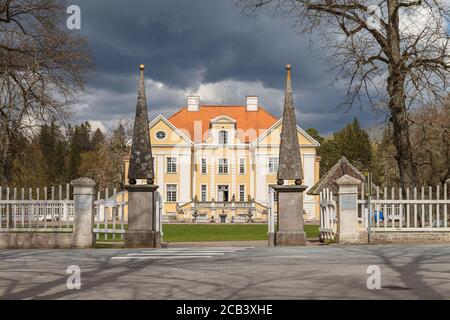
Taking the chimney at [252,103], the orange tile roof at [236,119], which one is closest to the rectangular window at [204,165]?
the orange tile roof at [236,119]

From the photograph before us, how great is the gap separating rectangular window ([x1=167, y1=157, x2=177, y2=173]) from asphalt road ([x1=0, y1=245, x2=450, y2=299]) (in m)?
52.2

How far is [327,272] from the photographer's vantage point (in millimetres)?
8648

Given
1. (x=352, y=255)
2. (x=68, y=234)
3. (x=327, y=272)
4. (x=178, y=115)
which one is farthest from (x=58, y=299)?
(x=178, y=115)

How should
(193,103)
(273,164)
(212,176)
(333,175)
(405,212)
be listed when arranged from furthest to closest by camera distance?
(193,103) → (212,176) → (273,164) → (333,175) → (405,212)

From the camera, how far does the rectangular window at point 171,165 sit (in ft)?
211

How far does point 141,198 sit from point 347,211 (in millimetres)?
5650

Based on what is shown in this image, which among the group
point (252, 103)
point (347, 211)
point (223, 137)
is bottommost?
point (347, 211)

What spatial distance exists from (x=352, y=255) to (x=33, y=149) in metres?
20.0

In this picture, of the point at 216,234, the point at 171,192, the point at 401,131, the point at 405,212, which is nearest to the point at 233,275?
the point at 405,212

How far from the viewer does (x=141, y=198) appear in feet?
50.1

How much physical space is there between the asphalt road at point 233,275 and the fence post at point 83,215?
117 inches

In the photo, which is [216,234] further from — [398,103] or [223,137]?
[223,137]

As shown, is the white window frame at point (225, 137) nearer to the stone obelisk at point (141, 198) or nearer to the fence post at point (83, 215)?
the stone obelisk at point (141, 198)

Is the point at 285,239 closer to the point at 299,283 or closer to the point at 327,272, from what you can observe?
the point at 327,272
